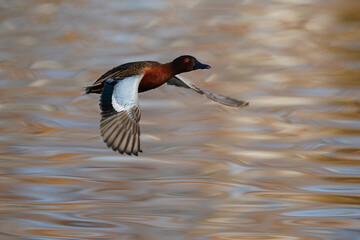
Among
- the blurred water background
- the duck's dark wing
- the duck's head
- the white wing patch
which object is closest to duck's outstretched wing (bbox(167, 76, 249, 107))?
the duck's head

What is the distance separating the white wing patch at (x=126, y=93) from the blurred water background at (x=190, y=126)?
1.54 metres

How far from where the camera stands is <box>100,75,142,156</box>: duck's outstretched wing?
450 cm

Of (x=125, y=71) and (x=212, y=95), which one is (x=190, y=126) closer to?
(x=212, y=95)

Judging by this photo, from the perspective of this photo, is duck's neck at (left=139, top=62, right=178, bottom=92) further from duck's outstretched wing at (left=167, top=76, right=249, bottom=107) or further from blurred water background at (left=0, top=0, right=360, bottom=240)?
blurred water background at (left=0, top=0, right=360, bottom=240)

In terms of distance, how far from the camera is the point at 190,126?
8.30m

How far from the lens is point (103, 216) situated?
6.25 meters

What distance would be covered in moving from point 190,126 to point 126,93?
3754 millimetres

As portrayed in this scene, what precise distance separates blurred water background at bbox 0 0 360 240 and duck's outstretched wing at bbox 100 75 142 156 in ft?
4.79

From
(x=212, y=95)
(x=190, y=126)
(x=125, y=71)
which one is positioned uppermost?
(x=125, y=71)

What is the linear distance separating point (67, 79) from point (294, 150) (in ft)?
10.8

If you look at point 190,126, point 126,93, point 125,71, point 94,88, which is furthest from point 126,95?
point 190,126

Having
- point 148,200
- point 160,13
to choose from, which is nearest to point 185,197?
point 148,200

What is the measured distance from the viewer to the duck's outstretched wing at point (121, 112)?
450 cm

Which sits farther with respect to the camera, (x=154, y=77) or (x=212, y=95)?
(x=212, y=95)
